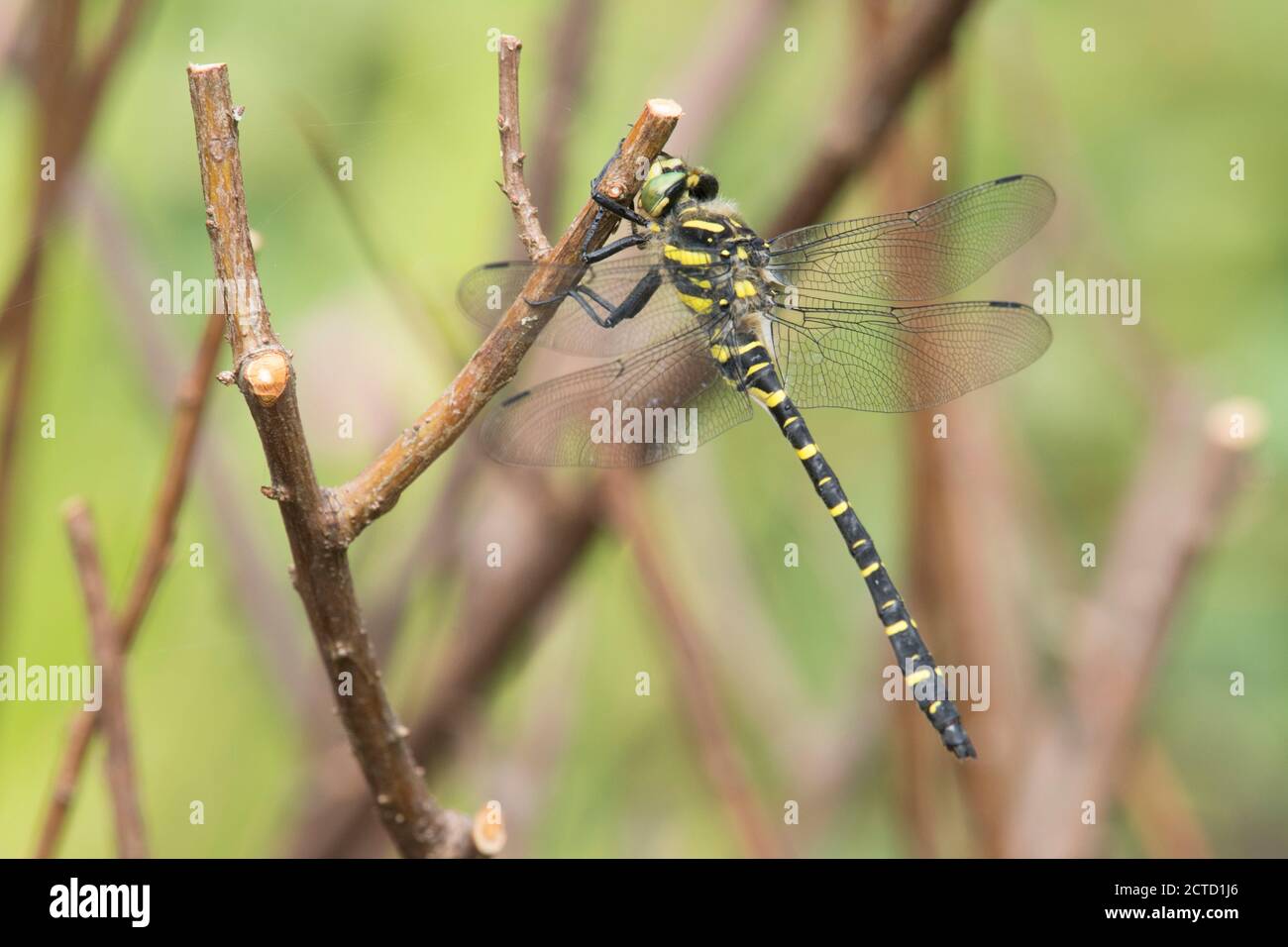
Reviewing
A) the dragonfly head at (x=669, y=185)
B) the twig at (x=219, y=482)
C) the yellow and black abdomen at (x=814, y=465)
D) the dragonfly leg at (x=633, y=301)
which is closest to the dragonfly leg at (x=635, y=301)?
the dragonfly leg at (x=633, y=301)

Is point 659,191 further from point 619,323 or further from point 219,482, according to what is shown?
point 219,482

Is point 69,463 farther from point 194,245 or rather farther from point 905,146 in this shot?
point 905,146

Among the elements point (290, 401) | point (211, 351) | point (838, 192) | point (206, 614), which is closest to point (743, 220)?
point (838, 192)

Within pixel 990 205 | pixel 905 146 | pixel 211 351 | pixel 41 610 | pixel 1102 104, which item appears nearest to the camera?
pixel 211 351

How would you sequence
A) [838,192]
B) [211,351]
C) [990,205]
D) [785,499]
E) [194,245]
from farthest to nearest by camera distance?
[785,499], [194,245], [990,205], [838,192], [211,351]

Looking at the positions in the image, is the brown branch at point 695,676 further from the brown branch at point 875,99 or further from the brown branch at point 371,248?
the brown branch at point 875,99

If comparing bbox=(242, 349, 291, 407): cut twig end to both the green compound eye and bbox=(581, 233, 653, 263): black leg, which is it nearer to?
bbox=(581, 233, 653, 263): black leg

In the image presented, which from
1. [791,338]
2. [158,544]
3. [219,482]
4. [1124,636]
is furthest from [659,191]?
[1124,636]
